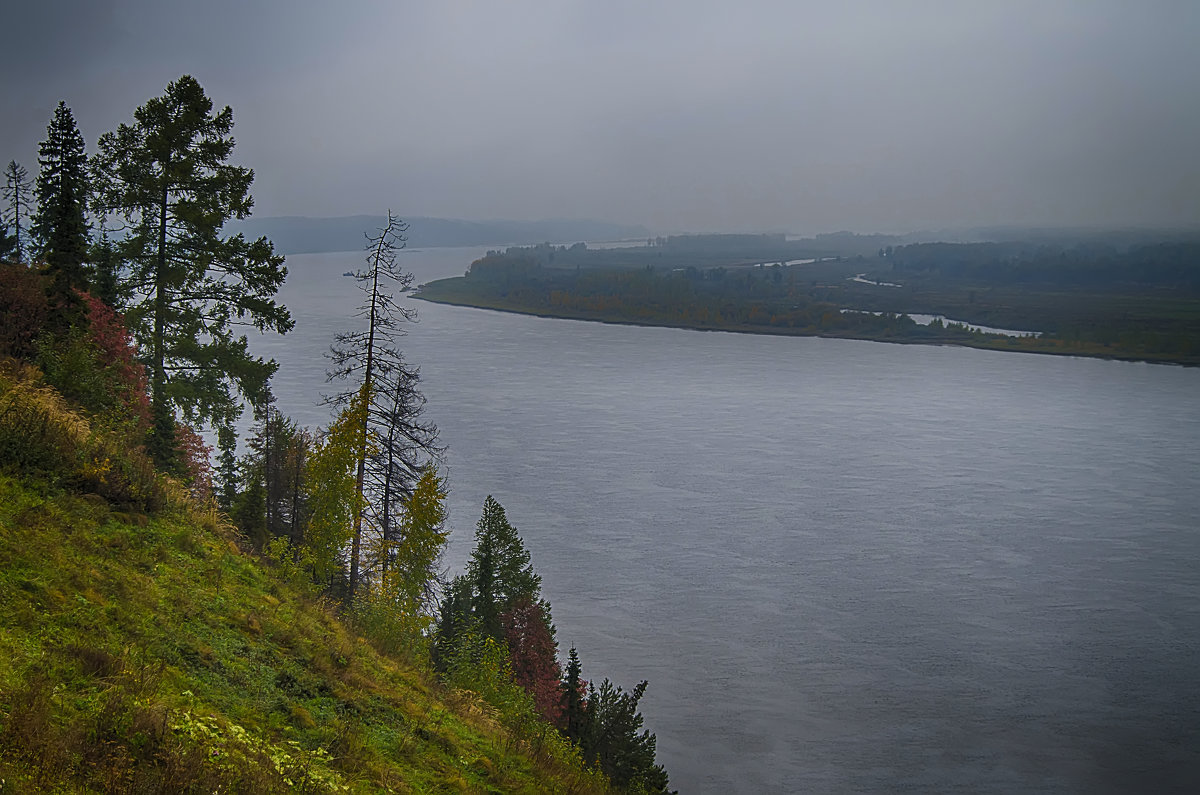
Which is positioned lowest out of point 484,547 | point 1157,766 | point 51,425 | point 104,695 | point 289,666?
point 1157,766

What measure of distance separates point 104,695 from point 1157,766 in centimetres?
2669

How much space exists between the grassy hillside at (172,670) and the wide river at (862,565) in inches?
613

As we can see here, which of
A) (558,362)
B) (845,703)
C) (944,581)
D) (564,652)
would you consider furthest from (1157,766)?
(558,362)

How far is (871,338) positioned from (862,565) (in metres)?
88.8

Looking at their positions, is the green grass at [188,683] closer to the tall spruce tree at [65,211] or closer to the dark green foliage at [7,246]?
the tall spruce tree at [65,211]

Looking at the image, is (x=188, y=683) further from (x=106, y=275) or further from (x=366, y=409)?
(x=106, y=275)

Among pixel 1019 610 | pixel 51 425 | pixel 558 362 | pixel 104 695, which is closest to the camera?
pixel 104 695

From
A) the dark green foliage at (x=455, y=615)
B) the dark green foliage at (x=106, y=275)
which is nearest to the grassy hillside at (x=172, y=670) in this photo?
the dark green foliage at (x=106, y=275)

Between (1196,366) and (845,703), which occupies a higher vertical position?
(1196,366)

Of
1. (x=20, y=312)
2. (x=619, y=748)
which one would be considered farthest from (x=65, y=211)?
(x=619, y=748)

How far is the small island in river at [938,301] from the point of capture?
11053 cm

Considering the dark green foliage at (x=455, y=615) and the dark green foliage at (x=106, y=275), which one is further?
the dark green foliage at (x=455, y=615)

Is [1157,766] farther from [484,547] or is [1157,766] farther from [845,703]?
[484,547]

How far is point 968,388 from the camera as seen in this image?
268 ft
